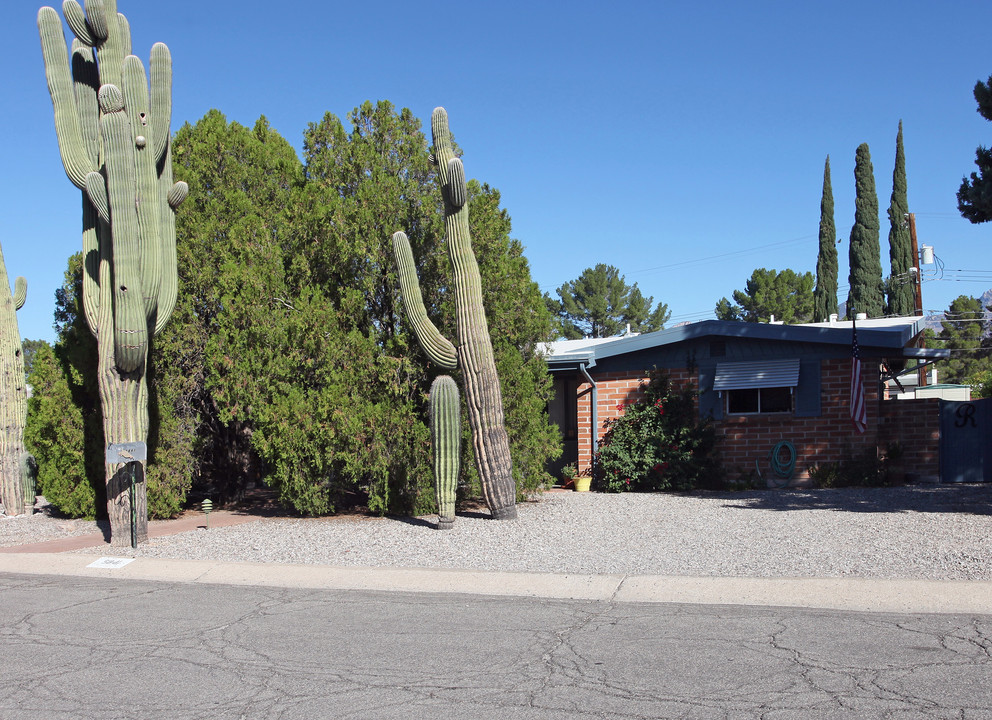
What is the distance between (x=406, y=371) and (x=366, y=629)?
665cm

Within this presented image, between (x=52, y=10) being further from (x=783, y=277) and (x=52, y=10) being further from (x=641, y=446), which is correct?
(x=783, y=277)

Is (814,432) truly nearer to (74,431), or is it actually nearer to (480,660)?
(480,660)

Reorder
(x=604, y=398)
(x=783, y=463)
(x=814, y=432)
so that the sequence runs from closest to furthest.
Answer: (x=814, y=432) < (x=783, y=463) < (x=604, y=398)

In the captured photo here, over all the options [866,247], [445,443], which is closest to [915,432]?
[445,443]

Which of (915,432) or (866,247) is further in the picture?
(866,247)

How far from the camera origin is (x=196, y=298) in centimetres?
1429

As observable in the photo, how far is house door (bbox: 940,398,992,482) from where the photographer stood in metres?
15.1

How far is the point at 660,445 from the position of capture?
16.1 m

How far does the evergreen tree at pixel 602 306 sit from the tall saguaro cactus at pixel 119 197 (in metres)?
37.6

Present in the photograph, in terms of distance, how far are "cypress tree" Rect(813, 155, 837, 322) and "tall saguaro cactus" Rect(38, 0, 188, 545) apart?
32.4m

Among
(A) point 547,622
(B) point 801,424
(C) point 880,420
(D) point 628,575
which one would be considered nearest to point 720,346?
(B) point 801,424

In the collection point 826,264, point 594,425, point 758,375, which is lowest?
point 594,425

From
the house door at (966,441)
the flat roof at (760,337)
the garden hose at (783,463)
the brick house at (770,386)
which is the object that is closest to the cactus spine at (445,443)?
the flat roof at (760,337)

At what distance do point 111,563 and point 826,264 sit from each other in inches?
1363
